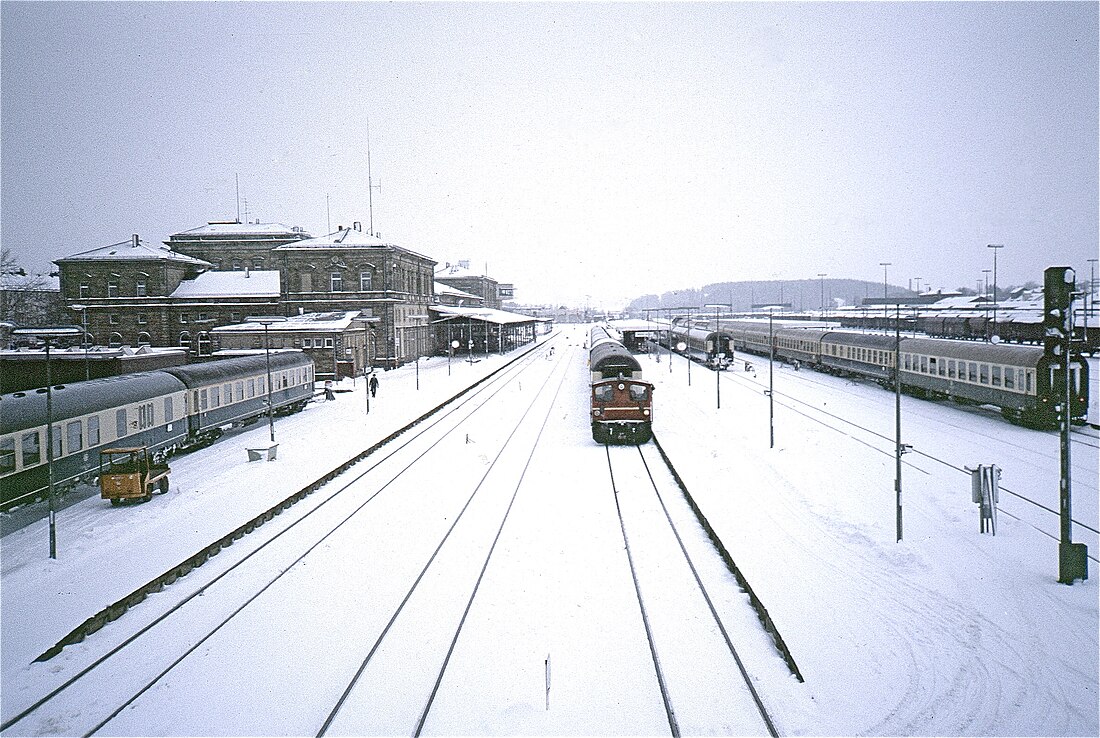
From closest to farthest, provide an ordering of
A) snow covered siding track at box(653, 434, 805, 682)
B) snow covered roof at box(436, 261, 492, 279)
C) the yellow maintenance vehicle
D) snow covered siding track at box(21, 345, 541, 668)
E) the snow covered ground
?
the snow covered ground → snow covered siding track at box(653, 434, 805, 682) → snow covered siding track at box(21, 345, 541, 668) → the yellow maintenance vehicle → snow covered roof at box(436, 261, 492, 279)

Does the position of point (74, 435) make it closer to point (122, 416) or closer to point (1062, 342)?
point (122, 416)

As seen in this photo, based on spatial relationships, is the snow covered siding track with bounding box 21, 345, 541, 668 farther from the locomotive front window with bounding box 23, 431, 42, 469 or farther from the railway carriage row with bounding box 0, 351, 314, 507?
the locomotive front window with bounding box 23, 431, 42, 469

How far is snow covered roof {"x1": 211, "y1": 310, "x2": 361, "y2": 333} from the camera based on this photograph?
49625 millimetres

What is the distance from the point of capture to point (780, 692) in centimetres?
949

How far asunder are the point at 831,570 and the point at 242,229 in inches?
3307

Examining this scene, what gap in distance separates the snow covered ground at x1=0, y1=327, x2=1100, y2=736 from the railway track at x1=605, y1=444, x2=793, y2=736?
1.38ft

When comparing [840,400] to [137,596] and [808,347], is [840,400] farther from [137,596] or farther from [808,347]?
[137,596]

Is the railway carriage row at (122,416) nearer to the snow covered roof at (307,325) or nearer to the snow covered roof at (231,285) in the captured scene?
the snow covered roof at (307,325)

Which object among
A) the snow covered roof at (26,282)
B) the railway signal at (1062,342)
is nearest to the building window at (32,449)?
the railway signal at (1062,342)

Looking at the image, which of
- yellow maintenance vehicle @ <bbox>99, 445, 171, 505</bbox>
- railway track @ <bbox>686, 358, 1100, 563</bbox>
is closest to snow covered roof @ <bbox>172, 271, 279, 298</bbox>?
railway track @ <bbox>686, 358, 1100, 563</bbox>

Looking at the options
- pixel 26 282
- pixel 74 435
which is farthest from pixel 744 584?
pixel 26 282

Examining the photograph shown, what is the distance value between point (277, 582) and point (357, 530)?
3.30 metres

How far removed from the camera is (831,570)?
13.6 m

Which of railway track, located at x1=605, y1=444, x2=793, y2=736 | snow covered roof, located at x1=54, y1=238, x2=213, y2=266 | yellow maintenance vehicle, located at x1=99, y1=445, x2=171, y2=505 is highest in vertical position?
snow covered roof, located at x1=54, y1=238, x2=213, y2=266
